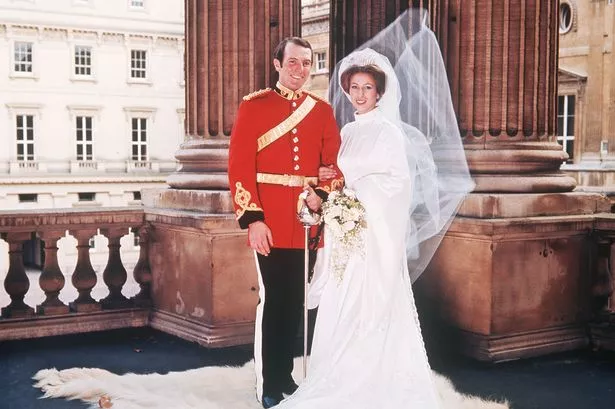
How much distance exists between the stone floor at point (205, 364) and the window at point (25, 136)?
33.2 m

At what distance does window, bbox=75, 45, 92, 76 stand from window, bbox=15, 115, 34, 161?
3.14 m

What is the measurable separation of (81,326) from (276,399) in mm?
2320

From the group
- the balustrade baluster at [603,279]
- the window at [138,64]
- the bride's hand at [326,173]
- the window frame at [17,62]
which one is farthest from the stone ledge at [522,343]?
Answer: the window at [138,64]

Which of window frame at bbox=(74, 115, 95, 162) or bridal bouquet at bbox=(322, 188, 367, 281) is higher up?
window frame at bbox=(74, 115, 95, 162)

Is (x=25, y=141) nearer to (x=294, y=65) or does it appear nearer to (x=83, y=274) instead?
(x=83, y=274)

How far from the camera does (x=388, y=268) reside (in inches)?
168

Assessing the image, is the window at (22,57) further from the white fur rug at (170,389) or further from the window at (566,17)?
the white fur rug at (170,389)

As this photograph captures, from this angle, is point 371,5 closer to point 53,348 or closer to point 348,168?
point 348,168

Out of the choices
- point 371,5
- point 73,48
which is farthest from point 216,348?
point 73,48

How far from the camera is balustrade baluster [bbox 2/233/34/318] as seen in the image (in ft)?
19.0

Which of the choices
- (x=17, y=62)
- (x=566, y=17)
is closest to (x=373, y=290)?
(x=566, y=17)

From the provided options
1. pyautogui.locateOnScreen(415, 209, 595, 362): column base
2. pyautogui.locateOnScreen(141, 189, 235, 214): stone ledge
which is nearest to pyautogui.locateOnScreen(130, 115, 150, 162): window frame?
pyautogui.locateOnScreen(141, 189, 235, 214): stone ledge

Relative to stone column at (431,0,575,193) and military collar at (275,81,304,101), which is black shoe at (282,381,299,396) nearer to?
military collar at (275,81,304,101)

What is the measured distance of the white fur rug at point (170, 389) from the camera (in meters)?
4.38
